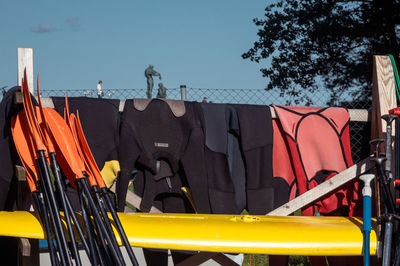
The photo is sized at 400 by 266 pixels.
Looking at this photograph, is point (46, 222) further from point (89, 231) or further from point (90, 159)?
point (90, 159)

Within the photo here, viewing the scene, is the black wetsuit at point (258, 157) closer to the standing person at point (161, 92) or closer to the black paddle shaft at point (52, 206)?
the black paddle shaft at point (52, 206)

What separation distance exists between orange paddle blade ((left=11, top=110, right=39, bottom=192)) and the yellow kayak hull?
0.18 meters

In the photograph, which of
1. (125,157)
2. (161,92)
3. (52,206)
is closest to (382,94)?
(125,157)

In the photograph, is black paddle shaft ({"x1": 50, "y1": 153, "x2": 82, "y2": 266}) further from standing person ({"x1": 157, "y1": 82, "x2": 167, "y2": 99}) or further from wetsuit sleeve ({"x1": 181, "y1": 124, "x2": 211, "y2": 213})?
standing person ({"x1": 157, "y1": 82, "x2": 167, "y2": 99})

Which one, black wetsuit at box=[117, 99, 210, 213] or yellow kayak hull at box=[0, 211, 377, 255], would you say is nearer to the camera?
yellow kayak hull at box=[0, 211, 377, 255]

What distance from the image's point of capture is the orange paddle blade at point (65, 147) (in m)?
2.61

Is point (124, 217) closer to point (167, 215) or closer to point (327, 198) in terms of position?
point (167, 215)

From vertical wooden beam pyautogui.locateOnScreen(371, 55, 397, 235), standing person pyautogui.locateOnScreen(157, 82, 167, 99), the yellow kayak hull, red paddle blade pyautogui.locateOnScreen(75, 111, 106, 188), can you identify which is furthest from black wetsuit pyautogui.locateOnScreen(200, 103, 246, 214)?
standing person pyautogui.locateOnScreen(157, 82, 167, 99)

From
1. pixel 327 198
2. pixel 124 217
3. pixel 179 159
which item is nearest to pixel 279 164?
pixel 327 198

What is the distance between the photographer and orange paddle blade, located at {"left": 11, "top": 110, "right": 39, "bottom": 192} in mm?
2697

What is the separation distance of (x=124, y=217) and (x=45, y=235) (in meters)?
0.43

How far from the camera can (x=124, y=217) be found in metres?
2.82

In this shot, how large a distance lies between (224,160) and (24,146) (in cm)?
104

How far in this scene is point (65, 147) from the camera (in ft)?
8.77
